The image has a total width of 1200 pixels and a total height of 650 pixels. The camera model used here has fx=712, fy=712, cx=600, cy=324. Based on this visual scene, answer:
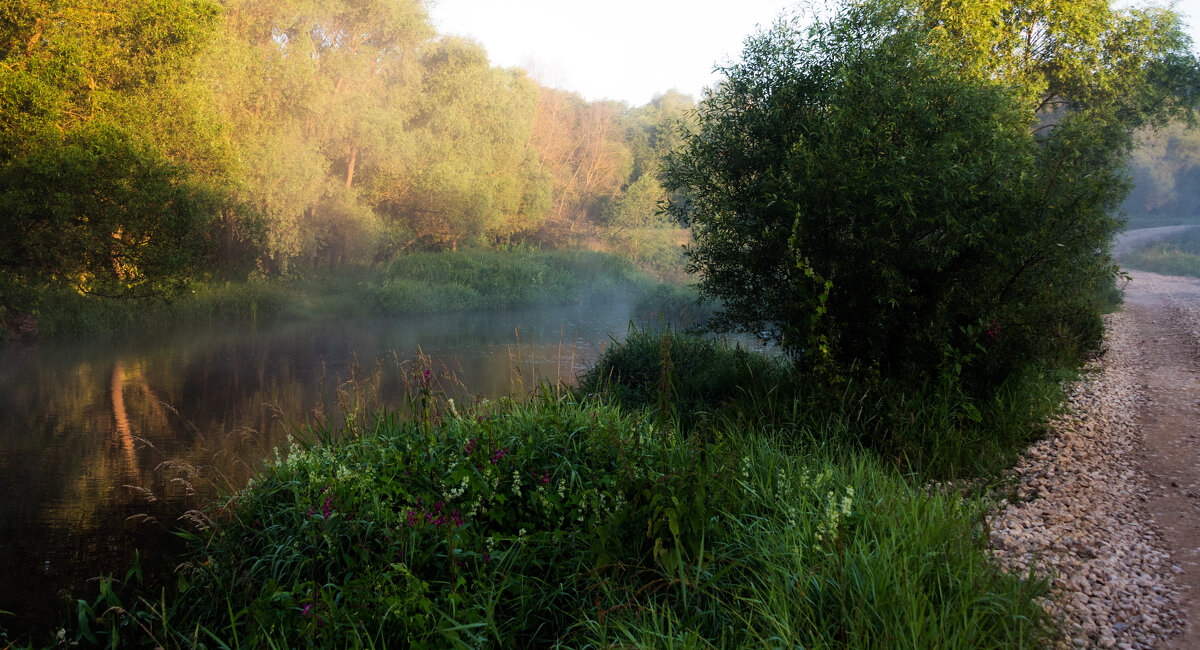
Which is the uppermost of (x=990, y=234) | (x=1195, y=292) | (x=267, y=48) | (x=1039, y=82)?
(x=267, y=48)

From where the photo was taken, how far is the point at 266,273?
888 inches

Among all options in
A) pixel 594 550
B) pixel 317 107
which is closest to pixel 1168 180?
pixel 317 107

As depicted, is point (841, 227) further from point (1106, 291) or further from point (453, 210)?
point (453, 210)

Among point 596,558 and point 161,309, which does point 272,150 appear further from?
point 596,558

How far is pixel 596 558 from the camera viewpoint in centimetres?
375

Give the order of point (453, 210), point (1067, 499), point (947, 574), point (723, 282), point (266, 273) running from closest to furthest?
1. point (947, 574)
2. point (1067, 499)
3. point (723, 282)
4. point (266, 273)
5. point (453, 210)

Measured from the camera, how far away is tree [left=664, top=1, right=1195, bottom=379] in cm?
636

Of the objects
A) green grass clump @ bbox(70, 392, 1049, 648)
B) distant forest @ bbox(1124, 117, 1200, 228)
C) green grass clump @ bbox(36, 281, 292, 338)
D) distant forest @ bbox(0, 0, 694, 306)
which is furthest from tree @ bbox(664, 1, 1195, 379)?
distant forest @ bbox(1124, 117, 1200, 228)

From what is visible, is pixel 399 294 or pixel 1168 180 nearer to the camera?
pixel 399 294

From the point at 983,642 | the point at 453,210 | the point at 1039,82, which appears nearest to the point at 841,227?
the point at 983,642

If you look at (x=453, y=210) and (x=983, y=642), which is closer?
(x=983, y=642)

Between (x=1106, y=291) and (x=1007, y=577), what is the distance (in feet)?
55.3

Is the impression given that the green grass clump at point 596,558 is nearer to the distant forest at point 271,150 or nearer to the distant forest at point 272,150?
the distant forest at point 271,150

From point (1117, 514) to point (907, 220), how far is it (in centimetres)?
275
